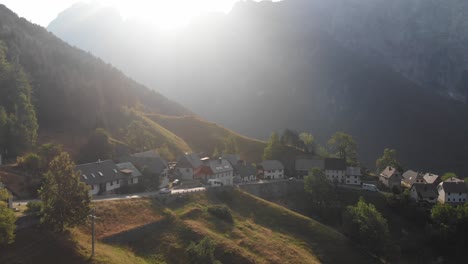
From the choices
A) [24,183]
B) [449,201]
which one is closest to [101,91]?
[24,183]

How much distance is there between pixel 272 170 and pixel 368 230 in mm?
38369

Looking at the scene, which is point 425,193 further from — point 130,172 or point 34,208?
point 34,208

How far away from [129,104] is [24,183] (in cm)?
10142

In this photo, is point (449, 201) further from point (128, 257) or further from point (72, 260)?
point (72, 260)

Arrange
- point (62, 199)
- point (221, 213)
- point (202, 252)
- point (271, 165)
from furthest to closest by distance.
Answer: point (271, 165)
point (221, 213)
point (202, 252)
point (62, 199)

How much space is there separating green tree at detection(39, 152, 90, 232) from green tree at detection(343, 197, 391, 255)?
4450 cm

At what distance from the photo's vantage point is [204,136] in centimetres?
14300

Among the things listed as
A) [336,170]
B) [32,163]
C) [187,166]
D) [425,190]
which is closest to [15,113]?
[32,163]

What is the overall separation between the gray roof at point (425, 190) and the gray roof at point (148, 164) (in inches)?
2355

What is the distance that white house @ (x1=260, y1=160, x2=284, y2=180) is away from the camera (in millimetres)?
98375

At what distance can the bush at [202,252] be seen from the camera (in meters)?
45.0

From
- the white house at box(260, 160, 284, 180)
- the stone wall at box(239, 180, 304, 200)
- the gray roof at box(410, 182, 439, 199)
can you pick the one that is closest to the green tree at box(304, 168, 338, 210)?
the stone wall at box(239, 180, 304, 200)

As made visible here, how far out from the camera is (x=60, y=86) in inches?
5032

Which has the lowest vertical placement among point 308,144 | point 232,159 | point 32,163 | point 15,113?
point 232,159
